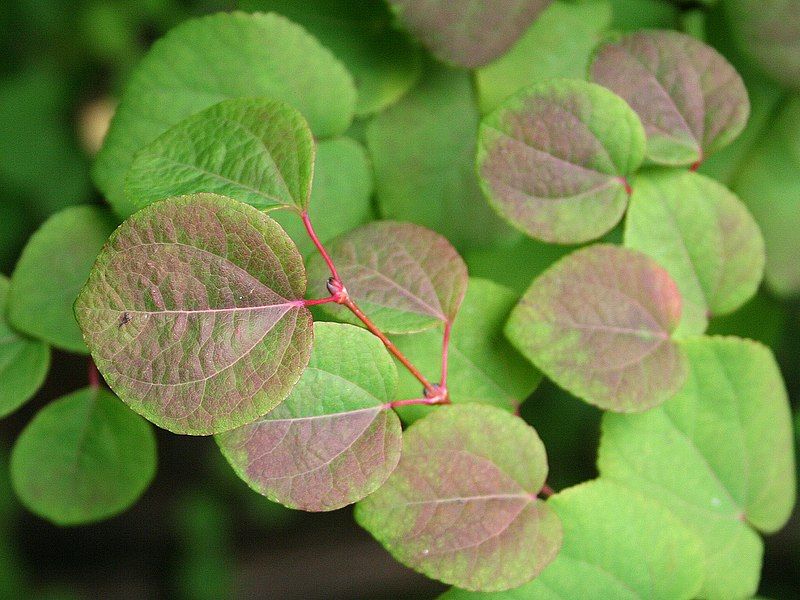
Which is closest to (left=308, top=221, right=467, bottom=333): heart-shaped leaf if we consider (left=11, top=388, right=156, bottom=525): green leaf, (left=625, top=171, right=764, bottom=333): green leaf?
(left=625, top=171, right=764, bottom=333): green leaf

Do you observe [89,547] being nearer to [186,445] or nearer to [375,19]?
[186,445]

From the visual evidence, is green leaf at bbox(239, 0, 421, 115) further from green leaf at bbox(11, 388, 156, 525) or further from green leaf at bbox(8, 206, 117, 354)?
green leaf at bbox(11, 388, 156, 525)

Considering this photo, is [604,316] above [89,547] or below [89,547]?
above

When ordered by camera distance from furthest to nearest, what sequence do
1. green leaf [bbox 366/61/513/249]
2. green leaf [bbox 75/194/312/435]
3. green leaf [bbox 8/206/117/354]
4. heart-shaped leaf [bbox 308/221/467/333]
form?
1. green leaf [bbox 366/61/513/249]
2. green leaf [bbox 8/206/117/354]
3. heart-shaped leaf [bbox 308/221/467/333]
4. green leaf [bbox 75/194/312/435]

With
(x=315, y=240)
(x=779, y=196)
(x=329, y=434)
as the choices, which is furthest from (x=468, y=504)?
(x=779, y=196)

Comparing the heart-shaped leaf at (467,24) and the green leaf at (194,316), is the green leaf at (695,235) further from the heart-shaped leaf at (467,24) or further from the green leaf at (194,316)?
the green leaf at (194,316)

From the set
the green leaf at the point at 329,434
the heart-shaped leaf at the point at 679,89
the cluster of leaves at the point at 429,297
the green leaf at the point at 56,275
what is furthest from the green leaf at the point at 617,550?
the green leaf at the point at 56,275

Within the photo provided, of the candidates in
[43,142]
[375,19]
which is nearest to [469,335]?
[375,19]
